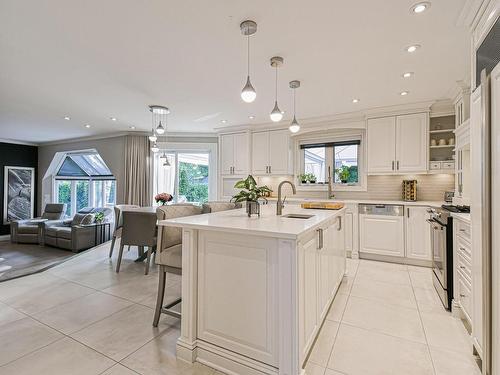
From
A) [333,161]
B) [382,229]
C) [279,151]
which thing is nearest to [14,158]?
[279,151]

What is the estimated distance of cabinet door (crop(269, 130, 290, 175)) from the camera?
17.1 feet

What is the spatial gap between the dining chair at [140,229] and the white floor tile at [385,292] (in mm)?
2769

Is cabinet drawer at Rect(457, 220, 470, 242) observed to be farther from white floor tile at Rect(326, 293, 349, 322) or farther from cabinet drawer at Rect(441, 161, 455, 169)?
cabinet drawer at Rect(441, 161, 455, 169)

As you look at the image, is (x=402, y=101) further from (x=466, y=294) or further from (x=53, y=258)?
(x=53, y=258)

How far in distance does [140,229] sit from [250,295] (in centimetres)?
259

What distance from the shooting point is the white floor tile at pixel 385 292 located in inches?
107

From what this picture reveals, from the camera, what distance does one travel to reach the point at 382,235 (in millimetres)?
4105

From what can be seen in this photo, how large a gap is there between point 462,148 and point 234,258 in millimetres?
3404

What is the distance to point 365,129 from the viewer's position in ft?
15.0

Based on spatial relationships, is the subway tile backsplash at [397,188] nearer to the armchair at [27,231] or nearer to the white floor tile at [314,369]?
the white floor tile at [314,369]

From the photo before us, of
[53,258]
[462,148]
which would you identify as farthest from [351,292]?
[53,258]

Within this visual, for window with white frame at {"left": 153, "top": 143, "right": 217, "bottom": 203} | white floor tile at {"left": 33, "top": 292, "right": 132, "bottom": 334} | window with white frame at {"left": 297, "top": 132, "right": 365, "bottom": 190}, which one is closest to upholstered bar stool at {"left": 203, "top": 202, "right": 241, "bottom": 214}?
white floor tile at {"left": 33, "top": 292, "right": 132, "bottom": 334}

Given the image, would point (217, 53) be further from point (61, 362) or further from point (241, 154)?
point (241, 154)

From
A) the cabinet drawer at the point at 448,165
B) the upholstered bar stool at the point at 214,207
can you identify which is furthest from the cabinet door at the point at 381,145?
the upholstered bar stool at the point at 214,207
